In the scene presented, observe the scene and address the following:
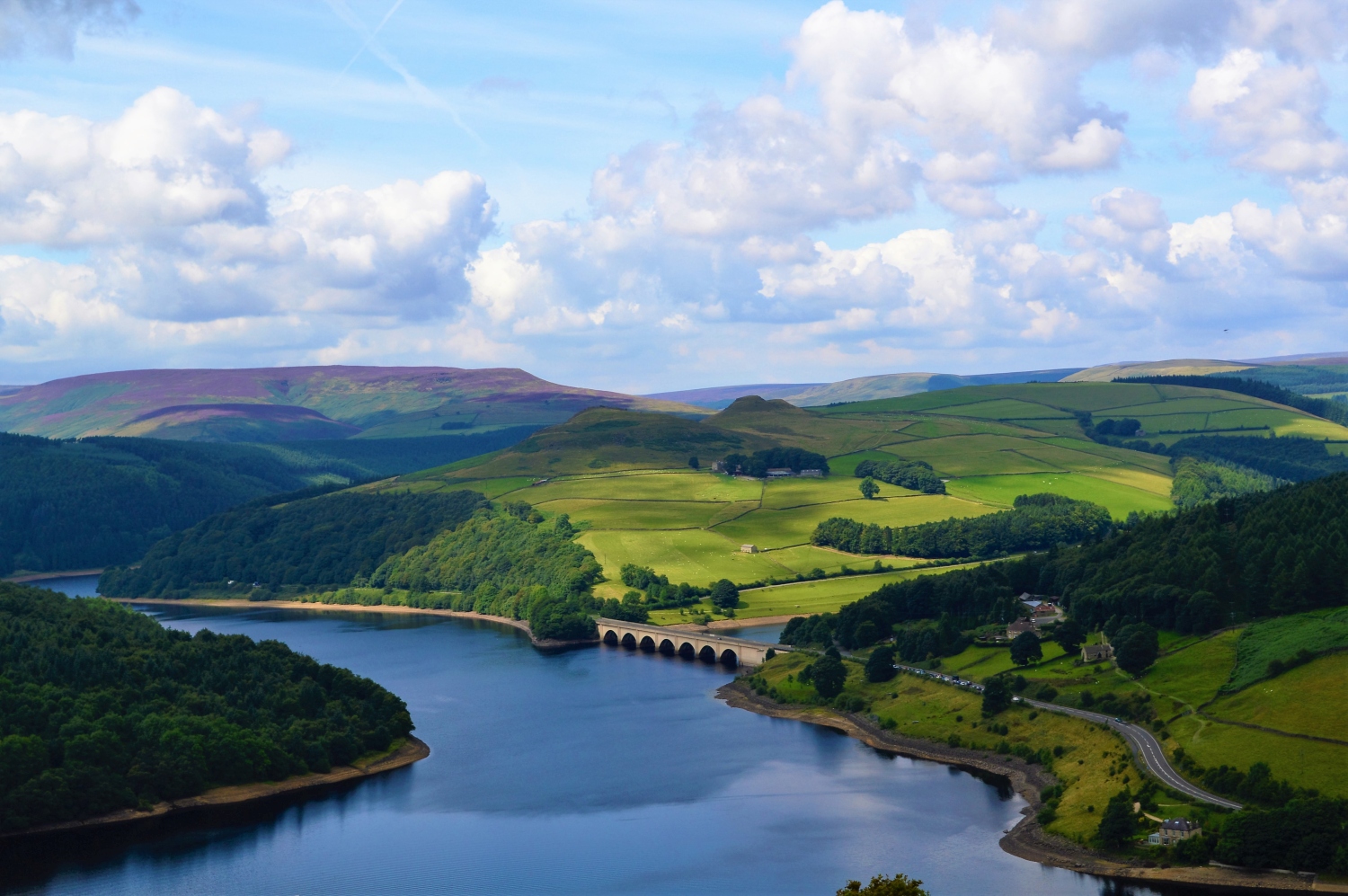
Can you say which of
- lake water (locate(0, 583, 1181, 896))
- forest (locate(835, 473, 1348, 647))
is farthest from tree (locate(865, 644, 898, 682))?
forest (locate(835, 473, 1348, 647))

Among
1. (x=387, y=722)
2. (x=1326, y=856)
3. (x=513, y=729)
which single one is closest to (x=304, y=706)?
(x=387, y=722)

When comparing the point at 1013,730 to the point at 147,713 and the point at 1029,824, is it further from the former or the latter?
the point at 147,713

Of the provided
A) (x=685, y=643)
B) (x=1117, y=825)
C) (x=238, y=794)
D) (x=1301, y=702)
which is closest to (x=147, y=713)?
(x=238, y=794)

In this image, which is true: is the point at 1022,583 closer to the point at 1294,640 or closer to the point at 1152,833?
the point at 1294,640

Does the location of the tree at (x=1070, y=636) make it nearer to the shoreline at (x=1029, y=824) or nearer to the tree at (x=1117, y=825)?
the shoreline at (x=1029, y=824)

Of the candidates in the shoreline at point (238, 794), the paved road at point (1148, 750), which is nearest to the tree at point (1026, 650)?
the paved road at point (1148, 750)
